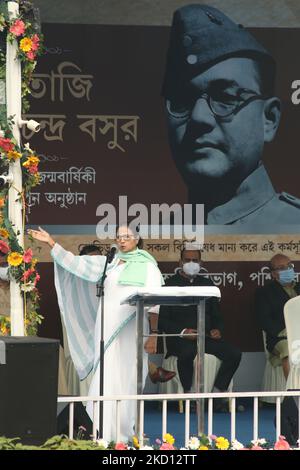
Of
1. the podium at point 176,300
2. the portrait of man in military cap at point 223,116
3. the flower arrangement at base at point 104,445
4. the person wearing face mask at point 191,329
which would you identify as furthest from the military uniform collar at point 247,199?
the flower arrangement at base at point 104,445

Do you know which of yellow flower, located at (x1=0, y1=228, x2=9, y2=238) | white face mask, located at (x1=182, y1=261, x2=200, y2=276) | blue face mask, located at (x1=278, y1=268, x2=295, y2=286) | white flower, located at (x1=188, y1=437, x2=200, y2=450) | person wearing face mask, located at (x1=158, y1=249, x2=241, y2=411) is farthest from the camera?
blue face mask, located at (x1=278, y1=268, x2=295, y2=286)

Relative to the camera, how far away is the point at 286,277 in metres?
12.5

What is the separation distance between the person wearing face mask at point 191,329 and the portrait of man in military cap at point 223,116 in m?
0.78

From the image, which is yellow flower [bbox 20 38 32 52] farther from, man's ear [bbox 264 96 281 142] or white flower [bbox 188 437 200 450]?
man's ear [bbox 264 96 281 142]

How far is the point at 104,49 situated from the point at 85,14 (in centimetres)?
35

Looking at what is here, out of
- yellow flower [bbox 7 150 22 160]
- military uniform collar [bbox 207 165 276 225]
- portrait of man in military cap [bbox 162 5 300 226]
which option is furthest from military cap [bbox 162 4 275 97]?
yellow flower [bbox 7 150 22 160]

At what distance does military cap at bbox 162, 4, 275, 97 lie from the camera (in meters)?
12.8

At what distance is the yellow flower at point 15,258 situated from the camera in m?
7.83

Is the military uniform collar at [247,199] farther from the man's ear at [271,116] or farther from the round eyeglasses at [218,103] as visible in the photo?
the round eyeglasses at [218,103]

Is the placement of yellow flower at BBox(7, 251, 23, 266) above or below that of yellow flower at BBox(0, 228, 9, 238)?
below

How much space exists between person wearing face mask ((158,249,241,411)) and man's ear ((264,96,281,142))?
1391 millimetres

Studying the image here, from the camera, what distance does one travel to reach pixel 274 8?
12.8 meters

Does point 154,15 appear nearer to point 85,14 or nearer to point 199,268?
point 85,14
